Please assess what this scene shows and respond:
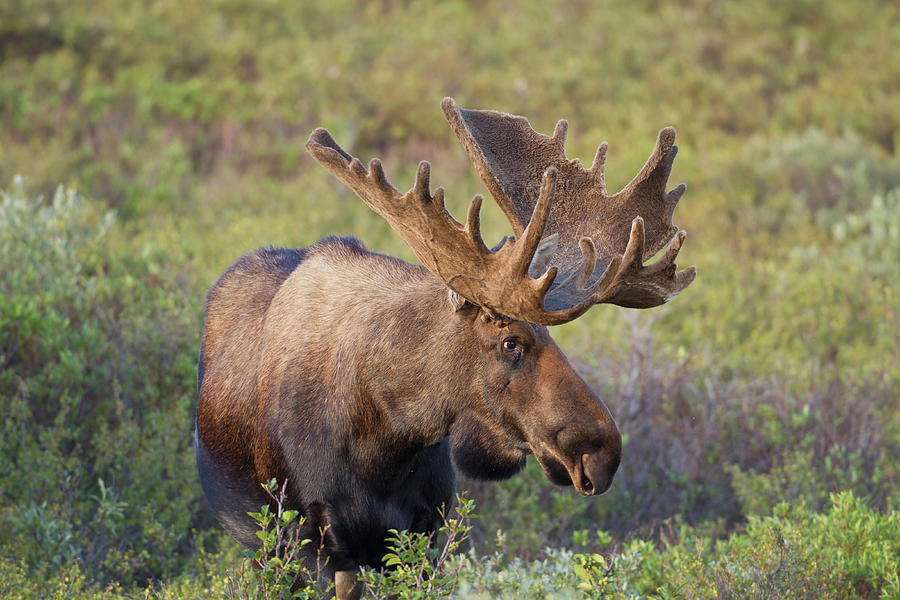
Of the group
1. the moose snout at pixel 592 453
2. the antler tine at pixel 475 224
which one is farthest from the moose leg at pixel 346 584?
the antler tine at pixel 475 224

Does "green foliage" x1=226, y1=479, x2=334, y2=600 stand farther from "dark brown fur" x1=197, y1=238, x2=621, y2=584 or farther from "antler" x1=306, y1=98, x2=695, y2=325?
"antler" x1=306, y1=98, x2=695, y2=325

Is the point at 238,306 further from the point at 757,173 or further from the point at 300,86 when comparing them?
the point at 300,86

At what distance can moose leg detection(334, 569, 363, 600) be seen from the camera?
406 centimetres

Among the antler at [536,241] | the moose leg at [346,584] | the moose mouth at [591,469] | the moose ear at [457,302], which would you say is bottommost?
the moose leg at [346,584]

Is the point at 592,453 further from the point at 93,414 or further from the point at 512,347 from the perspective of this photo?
the point at 93,414

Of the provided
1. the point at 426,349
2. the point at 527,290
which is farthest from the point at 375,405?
the point at 527,290

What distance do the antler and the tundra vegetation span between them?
29.5 inches

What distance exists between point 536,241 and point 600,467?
0.73 metres

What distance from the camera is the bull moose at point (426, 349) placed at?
3174 millimetres

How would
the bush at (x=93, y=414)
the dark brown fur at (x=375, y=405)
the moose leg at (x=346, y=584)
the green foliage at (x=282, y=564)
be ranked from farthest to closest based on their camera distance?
the bush at (x=93, y=414), the moose leg at (x=346, y=584), the green foliage at (x=282, y=564), the dark brown fur at (x=375, y=405)

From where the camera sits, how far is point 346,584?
408 centimetres

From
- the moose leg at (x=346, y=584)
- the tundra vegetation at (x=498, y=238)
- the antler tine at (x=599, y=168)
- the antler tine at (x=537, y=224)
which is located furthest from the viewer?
the tundra vegetation at (x=498, y=238)

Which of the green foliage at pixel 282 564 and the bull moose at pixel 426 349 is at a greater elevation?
the bull moose at pixel 426 349

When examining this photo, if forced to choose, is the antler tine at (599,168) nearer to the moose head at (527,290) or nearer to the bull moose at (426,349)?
the bull moose at (426,349)
